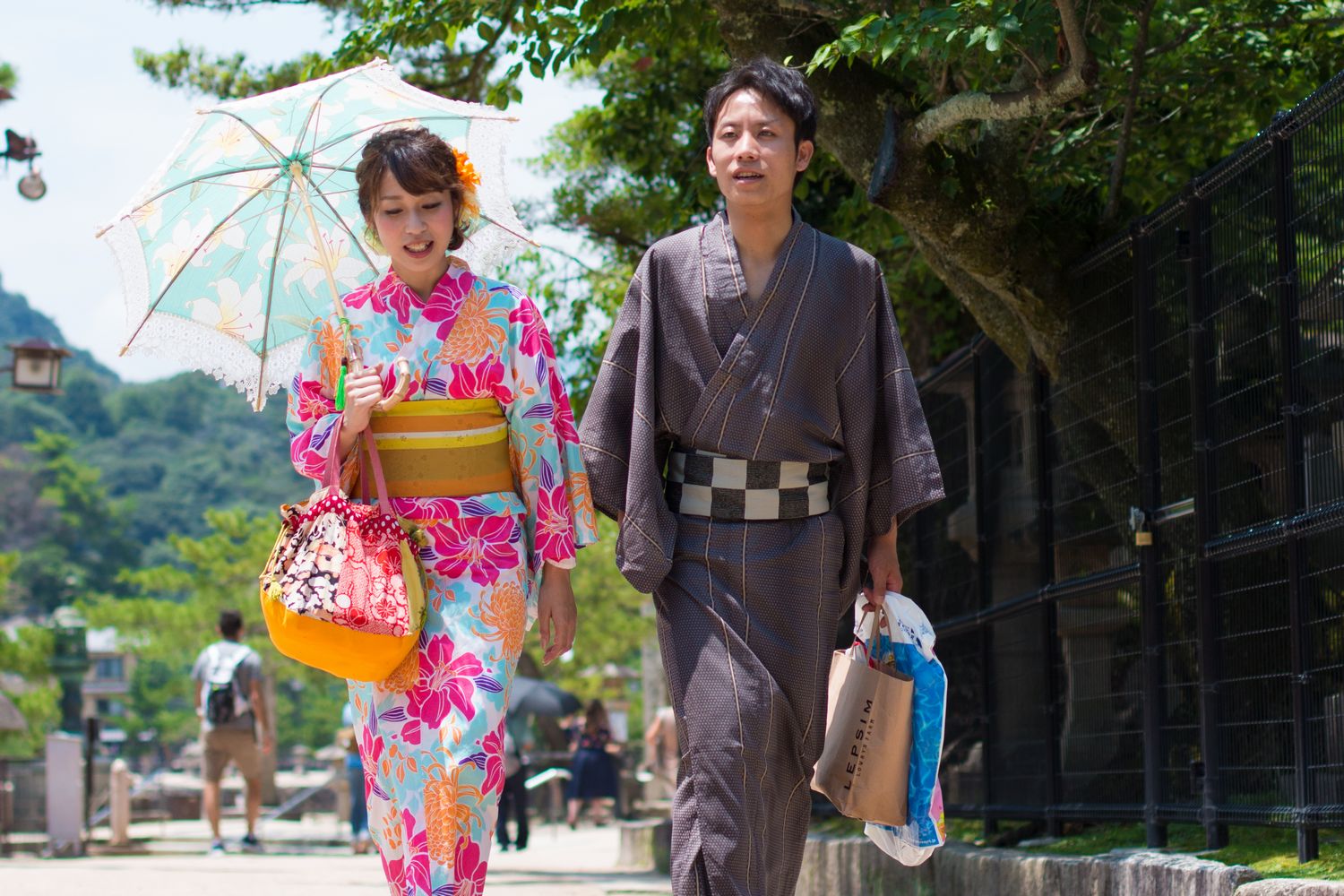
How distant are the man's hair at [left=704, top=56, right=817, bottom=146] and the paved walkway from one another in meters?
5.59

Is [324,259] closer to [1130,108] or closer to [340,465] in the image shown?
[340,465]

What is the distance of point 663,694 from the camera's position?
89.1 feet

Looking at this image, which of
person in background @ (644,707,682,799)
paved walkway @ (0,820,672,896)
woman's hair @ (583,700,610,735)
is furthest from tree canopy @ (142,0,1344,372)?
woman's hair @ (583,700,610,735)

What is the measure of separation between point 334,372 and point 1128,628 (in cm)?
297

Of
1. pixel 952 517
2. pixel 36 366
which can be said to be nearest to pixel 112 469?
pixel 36 366

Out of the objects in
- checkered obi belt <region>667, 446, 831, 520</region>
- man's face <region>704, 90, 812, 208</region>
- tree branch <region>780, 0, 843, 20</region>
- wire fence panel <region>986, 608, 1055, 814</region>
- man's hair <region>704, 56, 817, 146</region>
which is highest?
tree branch <region>780, 0, 843, 20</region>

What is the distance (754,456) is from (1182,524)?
1.93 meters

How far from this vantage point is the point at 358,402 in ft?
13.1

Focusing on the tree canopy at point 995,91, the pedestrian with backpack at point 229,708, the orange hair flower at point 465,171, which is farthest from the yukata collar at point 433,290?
the pedestrian with backpack at point 229,708

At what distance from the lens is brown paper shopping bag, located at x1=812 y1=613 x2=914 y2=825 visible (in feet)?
13.7

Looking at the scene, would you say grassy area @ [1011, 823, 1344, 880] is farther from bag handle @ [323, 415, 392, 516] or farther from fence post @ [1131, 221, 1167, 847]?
bag handle @ [323, 415, 392, 516]

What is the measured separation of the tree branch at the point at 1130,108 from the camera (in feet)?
20.9

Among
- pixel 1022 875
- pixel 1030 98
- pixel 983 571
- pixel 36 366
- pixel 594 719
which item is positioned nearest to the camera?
pixel 1022 875

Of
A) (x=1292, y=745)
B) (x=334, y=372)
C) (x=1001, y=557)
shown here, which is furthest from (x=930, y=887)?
(x=334, y=372)
